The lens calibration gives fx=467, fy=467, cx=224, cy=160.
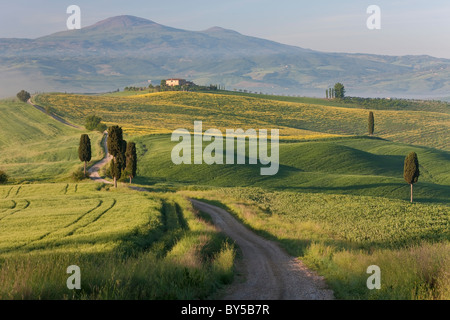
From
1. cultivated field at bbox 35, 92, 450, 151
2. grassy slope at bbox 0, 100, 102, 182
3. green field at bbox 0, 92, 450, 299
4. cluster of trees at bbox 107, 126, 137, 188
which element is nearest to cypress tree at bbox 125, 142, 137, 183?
green field at bbox 0, 92, 450, 299

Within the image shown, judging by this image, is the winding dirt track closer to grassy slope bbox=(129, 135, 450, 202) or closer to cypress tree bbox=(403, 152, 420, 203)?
cypress tree bbox=(403, 152, 420, 203)

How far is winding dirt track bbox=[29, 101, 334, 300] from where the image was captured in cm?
1486

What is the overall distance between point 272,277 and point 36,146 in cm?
9893

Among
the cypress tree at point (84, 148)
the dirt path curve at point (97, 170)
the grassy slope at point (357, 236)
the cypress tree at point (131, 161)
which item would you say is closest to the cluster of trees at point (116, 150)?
the cypress tree at point (131, 161)

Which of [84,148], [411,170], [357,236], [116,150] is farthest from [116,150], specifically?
[357,236]

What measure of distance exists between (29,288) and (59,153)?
8981 cm

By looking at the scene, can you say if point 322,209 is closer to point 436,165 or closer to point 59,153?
point 436,165

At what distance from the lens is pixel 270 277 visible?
18031 millimetres

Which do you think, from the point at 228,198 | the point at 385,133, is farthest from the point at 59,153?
the point at 385,133

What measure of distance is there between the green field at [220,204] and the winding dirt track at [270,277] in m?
0.63

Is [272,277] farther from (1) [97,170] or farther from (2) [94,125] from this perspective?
(2) [94,125]

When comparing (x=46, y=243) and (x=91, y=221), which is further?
(x=91, y=221)

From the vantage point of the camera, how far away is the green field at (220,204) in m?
15.0
